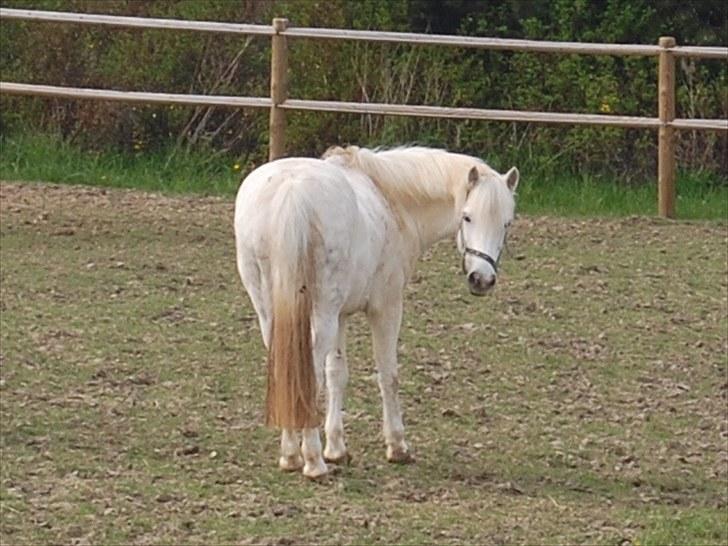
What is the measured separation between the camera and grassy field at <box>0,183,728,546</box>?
6.22m

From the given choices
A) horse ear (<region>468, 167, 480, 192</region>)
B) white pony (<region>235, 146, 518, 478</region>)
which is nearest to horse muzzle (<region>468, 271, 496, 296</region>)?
white pony (<region>235, 146, 518, 478</region>)

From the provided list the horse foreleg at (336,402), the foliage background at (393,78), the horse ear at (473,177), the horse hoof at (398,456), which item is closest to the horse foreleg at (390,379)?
the horse hoof at (398,456)

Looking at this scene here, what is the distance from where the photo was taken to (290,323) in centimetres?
616

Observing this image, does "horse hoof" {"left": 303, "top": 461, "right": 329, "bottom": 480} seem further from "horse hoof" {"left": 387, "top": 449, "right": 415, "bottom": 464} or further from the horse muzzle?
the horse muzzle

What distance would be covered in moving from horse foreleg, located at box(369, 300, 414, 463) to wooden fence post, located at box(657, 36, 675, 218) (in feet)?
17.9

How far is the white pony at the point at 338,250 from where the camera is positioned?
618 centimetres

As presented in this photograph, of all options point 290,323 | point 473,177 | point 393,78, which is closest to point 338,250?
point 290,323

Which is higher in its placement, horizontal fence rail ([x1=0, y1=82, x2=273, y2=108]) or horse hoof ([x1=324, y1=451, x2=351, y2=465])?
horizontal fence rail ([x1=0, y1=82, x2=273, y2=108])

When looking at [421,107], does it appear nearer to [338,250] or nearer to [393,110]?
[393,110]

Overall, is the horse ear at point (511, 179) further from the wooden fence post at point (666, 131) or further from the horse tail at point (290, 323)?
the wooden fence post at point (666, 131)

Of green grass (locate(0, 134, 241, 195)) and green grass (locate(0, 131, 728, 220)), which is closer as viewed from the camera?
green grass (locate(0, 131, 728, 220))

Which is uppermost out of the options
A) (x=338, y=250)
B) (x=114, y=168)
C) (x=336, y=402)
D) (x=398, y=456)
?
(x=338, y=250)

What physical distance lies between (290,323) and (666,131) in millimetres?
6284

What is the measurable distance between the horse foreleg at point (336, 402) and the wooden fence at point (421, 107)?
17.6 ft
